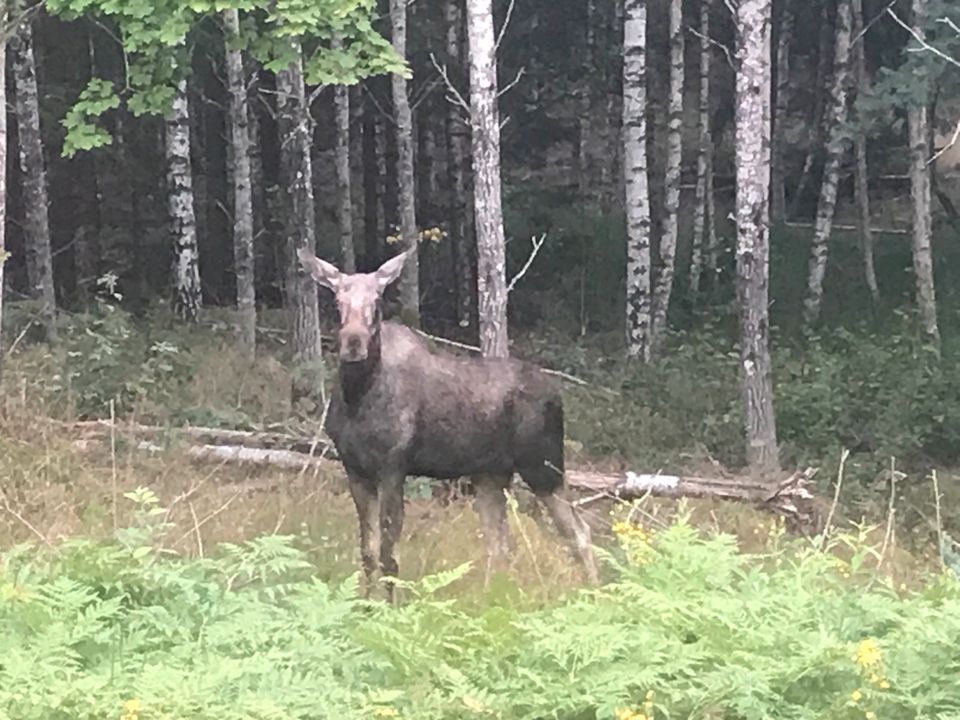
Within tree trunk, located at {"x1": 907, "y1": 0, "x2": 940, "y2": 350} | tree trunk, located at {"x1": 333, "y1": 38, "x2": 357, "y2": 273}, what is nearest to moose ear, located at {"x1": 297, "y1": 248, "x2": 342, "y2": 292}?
tree trunk, located at {"x1": 333, "y1": 38, "x2": 357, "y2": 273}

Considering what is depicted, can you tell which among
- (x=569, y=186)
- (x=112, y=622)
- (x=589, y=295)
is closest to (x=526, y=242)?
(x=589, y=295)

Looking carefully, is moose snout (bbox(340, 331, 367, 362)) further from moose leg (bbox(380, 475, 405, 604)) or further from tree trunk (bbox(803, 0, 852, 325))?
tree trunk (bbox(803, 0, 852, 325))

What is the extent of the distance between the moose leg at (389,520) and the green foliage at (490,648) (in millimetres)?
1209

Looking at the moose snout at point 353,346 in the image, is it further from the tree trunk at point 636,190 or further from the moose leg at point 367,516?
the tree trunk at point 636,190

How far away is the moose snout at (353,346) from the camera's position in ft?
24.4

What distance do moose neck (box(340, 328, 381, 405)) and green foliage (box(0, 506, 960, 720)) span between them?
1.41 metres

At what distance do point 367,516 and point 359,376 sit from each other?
2.76 feet

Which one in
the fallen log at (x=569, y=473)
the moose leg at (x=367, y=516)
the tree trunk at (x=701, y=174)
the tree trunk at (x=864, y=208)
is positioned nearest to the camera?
the moose leg at (x=367, y=516)

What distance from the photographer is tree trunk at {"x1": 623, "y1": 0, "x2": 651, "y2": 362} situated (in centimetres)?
1938

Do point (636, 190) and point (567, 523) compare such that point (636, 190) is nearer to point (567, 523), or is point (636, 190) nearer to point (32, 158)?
point (32, 158)

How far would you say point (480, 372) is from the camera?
336 inches

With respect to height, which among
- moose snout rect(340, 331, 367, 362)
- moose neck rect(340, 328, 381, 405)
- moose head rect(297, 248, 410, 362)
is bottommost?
moose neck rect(340, 328, 381, 405)

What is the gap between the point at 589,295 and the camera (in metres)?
24.5

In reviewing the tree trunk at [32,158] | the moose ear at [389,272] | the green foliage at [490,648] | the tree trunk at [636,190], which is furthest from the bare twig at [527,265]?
the green foliage at [490,648]
